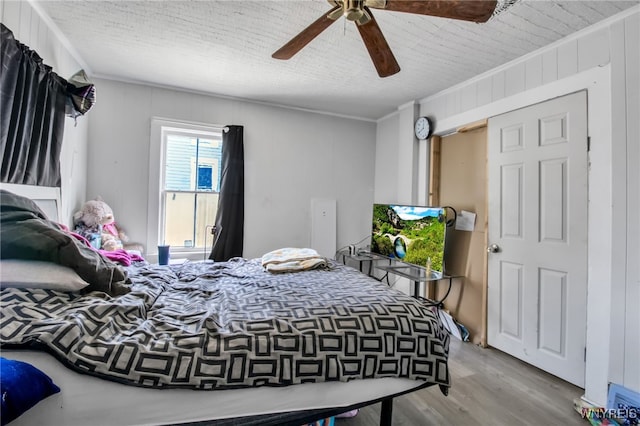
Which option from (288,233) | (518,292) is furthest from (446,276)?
(288,233)

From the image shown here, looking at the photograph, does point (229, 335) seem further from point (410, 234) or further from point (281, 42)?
point (410, 234)

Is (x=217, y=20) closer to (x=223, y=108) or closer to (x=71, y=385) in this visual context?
(x=223, y=108)

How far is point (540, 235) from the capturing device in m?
2.16

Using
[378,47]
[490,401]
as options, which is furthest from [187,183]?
[490,401]

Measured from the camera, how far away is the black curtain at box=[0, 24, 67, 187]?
4.69 ft

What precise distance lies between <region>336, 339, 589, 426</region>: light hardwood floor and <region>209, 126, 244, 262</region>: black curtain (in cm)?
209

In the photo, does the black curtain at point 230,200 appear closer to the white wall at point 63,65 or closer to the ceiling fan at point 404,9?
the white wall at point 63,65

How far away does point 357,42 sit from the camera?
6.83 feet

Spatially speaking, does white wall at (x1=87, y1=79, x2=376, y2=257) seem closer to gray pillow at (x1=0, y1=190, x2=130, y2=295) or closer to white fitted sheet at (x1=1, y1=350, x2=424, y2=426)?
gray pillow at (x1=0, y1=190, x2=130, y2=295)

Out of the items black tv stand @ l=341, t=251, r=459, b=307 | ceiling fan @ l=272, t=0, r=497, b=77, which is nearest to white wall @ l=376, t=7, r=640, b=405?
black tv stand @ l=341, t=251, r=459, b=307

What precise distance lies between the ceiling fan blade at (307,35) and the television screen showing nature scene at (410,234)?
5.90 ft

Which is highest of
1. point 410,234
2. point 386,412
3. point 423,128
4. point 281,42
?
point 281,42

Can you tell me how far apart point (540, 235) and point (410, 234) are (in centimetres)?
104

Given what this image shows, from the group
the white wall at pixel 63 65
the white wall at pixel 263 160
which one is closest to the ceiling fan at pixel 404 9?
the white wall at pixel 63 65
